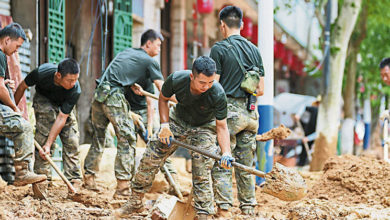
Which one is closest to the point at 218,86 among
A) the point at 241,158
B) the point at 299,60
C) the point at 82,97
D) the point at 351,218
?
the point at 241,158

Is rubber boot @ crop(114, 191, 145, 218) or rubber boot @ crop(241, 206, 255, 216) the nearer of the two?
rubber boot @ crop(114, 191, 145, 218)

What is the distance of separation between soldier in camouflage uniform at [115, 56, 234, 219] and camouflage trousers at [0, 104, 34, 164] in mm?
1168

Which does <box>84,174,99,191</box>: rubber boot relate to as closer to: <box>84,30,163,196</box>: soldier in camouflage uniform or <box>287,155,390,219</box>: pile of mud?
<box>84,30,163,196</box>: soldier in camouflage uniform

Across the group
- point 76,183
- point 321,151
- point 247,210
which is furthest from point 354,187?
point 321,151

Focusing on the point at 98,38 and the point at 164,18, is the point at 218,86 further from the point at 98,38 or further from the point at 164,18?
the point at 164,18

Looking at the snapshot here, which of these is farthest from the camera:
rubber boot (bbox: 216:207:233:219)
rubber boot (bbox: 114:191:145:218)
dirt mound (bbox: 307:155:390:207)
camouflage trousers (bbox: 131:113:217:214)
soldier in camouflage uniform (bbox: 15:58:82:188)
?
dirt mound (bbox: 307:155:390:207)

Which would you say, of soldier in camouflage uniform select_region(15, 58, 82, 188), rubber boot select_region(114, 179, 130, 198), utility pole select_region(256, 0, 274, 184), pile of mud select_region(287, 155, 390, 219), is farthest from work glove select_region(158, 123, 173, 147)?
utility pole select_region(256, 0, 274, 184)

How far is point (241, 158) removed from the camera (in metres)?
6.93

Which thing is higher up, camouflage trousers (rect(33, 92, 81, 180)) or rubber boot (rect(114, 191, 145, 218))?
camouflage trousers (rect(33, 92, 81, 180))

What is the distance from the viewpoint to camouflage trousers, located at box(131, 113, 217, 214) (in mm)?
6285

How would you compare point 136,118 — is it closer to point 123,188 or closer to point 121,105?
point 121,105

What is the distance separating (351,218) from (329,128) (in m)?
8.30

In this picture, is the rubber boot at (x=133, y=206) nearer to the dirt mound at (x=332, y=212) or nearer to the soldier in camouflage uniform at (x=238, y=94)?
the soldier in camouflage uniform at (x=238, y=94)

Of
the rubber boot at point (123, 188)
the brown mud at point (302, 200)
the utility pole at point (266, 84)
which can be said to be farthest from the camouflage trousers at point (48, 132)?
the utility pole at point (266, 84)
